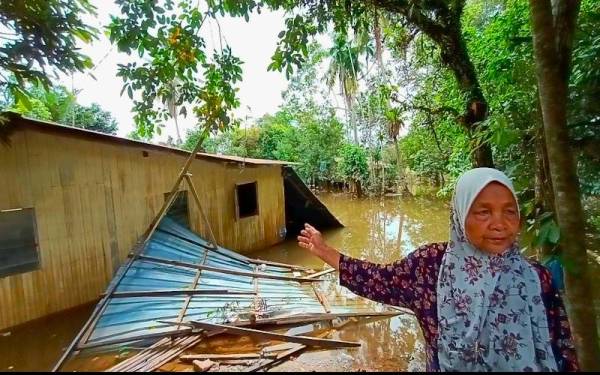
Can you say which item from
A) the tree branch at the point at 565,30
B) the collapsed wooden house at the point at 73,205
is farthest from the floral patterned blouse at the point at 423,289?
the collapsed wooden house at the point at 73,205

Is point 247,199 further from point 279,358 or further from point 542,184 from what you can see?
point 542,184

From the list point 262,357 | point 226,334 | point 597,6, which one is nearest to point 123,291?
point 226,334

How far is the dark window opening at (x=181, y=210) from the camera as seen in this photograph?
8.15 meters

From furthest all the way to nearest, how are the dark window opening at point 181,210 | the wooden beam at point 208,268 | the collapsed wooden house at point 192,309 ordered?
the dark window opening at point 181,210 → the wooden beam at point 208,268 → the collapsed wooden house at point 192,309

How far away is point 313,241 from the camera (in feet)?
4.99

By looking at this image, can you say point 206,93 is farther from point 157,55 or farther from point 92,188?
point 92,188

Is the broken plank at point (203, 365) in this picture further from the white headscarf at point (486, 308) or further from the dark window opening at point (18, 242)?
the dark window opening at point (18, 242)

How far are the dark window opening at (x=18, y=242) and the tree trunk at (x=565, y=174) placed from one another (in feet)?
21.4

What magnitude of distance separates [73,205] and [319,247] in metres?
6.14

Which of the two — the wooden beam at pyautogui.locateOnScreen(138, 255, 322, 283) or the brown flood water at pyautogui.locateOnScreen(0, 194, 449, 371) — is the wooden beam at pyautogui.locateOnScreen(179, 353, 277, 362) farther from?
the wooden beam at pyautogui.locateOnScreen(138, 255, 322, 283)

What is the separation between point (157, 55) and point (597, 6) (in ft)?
12.3

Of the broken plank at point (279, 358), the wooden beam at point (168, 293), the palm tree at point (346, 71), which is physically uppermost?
the palm tree at point (346, 71)

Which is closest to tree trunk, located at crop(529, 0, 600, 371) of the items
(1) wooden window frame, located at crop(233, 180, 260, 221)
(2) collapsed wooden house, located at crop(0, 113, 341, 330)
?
(2) collapsed wooden house, located at crop(0, 113, 341, 330)

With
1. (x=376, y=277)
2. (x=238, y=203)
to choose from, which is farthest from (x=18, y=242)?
(x=376, y=277)
